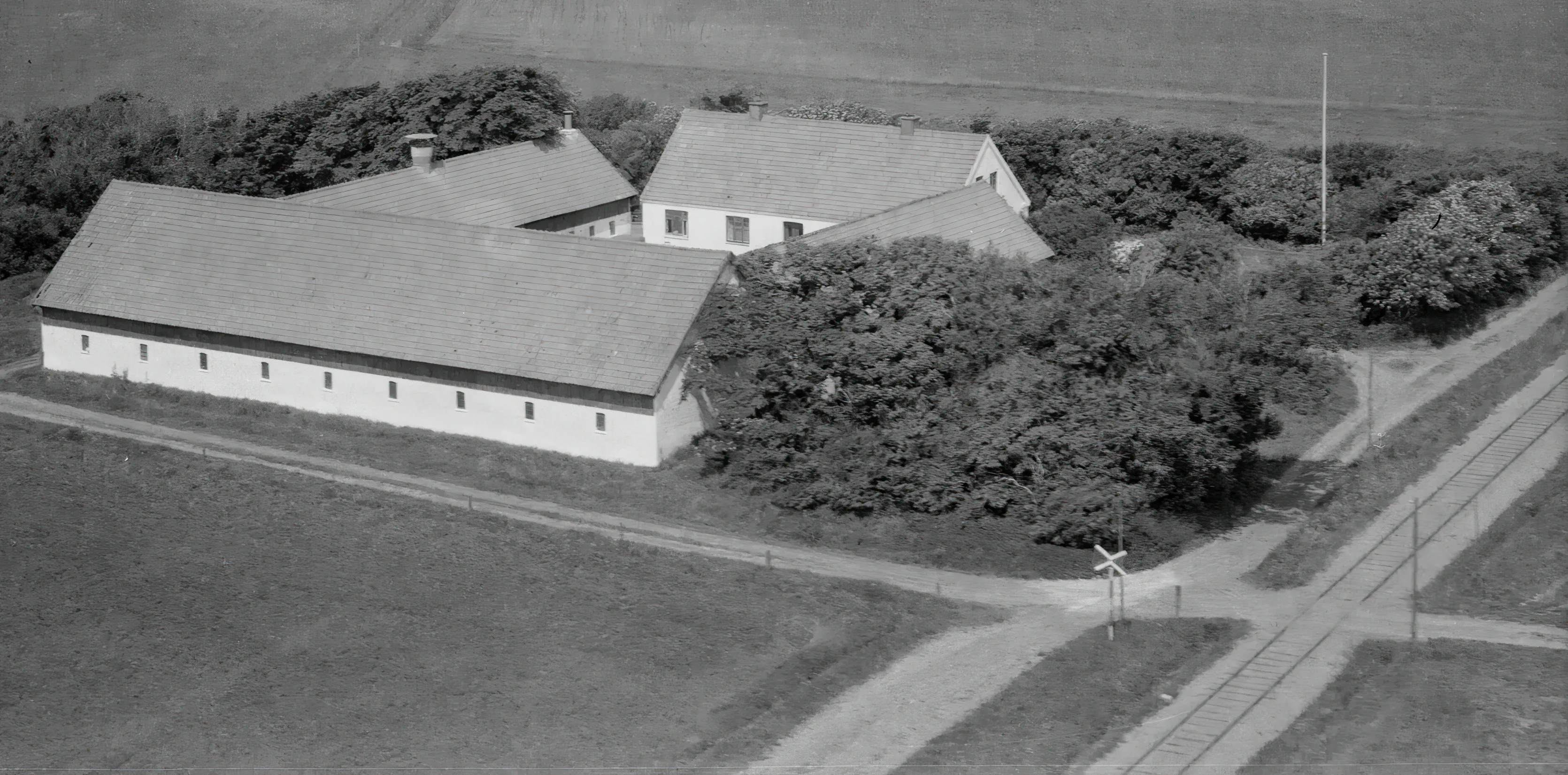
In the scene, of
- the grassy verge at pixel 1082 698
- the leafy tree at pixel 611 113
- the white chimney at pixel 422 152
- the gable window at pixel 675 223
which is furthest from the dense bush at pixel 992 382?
the leafy tree at pixel 611 113

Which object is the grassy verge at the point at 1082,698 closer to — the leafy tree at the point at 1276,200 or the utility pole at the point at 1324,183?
the utility pole at the point at 1324,183

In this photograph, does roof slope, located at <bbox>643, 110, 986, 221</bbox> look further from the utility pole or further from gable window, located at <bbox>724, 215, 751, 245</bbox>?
the utility pole

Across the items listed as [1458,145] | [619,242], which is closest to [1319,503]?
[619,242]

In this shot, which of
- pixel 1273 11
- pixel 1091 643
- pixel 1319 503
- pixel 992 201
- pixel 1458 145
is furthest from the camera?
pixel 1273 11

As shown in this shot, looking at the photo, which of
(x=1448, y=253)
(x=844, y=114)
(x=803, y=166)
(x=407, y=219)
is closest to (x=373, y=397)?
(x=407, y=219)

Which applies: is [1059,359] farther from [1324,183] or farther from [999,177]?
[1324,183]

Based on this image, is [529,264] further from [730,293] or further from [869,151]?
[869,151]
